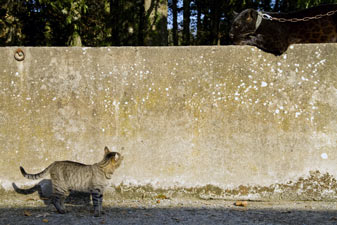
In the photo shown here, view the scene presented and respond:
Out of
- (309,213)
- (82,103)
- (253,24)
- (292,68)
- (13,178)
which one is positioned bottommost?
(309,213)

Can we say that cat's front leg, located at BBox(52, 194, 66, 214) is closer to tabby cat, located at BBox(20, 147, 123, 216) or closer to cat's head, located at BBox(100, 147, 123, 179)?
tabby cat, located at BBox(20, 147, 123, 216)

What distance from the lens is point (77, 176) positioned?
3795mm

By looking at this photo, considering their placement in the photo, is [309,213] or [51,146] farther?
[51,146]

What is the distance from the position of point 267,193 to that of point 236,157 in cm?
58

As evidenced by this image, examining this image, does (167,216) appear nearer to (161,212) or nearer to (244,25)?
(161,212)

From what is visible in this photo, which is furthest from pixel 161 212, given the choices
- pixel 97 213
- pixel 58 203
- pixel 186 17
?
pixel 186 17

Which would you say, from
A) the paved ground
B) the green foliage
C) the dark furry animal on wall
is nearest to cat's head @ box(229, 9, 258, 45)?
the dark furry animal on wall

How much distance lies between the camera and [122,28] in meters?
9.79

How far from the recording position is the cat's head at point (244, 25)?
441 cm

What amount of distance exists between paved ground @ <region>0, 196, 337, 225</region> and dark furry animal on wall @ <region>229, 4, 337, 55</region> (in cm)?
202

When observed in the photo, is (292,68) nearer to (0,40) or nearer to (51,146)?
(51,146)

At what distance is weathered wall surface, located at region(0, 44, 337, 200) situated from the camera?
415cm

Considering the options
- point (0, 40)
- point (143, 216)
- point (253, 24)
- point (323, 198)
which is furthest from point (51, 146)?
point (0, 40)

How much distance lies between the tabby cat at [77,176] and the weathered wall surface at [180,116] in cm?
37
